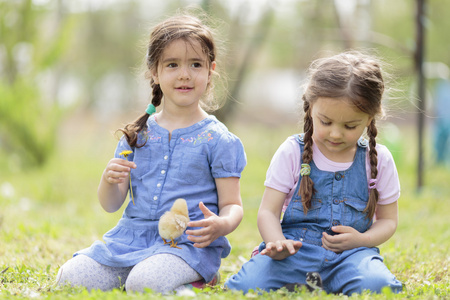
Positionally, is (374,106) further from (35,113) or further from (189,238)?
(35,113)

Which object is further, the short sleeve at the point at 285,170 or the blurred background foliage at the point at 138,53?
the blurred background foliage at the point at 138,53

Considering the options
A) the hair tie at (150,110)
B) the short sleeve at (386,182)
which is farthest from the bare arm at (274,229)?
the hair tie at (150,110)

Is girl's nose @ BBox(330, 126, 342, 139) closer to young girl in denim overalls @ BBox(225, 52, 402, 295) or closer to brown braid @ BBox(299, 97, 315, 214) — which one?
young girl in denim overalls @ BBox(225, 52, 402, 295)

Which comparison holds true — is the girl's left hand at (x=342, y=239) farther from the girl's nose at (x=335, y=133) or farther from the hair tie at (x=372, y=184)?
the girl's nose at (x=335, y=133)

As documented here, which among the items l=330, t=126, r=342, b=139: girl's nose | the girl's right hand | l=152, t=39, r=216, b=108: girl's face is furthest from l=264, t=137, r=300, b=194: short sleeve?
the girl's right hand

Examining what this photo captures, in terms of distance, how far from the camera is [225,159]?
271 cm

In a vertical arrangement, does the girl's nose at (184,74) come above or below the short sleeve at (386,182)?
above

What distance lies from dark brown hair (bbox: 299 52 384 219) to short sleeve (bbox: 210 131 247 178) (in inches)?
13.0

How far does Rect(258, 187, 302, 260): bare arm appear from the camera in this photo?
94.3 inches

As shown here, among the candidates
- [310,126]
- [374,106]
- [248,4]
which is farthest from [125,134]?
[248,4]

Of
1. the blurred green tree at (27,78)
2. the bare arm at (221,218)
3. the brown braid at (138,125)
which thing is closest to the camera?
the bare arm at (221,218)

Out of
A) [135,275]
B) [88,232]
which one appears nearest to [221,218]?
[135,275]

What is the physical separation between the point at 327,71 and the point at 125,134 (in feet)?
→ 3.45

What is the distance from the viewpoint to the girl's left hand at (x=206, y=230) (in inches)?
97.6
